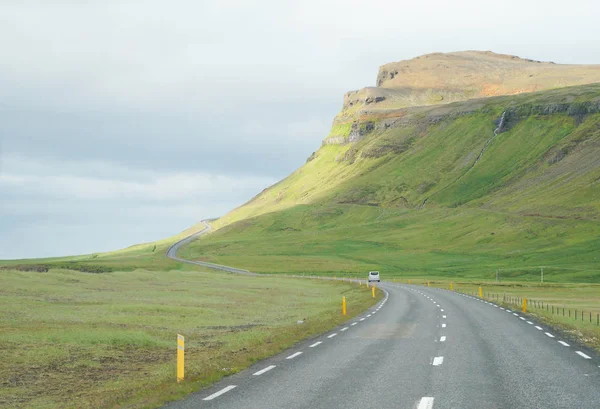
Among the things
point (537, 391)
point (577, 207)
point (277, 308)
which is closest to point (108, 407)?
point (537, 391)

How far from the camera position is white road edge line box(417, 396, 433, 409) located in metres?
14.0

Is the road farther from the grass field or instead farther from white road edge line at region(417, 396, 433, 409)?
the grass field

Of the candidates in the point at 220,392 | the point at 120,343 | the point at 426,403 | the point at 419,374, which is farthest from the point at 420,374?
the point at 120,343

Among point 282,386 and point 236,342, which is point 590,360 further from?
point 236,342

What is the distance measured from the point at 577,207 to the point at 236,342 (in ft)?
616

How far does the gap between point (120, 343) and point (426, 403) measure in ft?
50.5

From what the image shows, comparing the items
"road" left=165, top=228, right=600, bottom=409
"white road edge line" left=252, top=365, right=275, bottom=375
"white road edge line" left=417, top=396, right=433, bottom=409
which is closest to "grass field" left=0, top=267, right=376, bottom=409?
"white road edge line" left=252, top=365, right=275, bottom=375

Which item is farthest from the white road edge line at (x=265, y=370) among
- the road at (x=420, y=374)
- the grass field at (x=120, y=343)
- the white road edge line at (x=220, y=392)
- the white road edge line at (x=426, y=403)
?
the white road edge line at (x=426, y=403)

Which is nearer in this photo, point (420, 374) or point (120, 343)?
point (420, 374)

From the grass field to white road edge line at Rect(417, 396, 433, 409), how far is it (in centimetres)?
545

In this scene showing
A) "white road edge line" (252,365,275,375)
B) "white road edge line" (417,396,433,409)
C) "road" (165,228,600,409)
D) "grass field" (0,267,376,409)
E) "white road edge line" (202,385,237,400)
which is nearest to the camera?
"white road edge line" (417,396,433,409)

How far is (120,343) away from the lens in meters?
26.4

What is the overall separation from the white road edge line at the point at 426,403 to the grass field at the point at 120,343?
5451 millimetres

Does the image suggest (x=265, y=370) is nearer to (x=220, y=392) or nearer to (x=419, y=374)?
(x=220, y=392)
